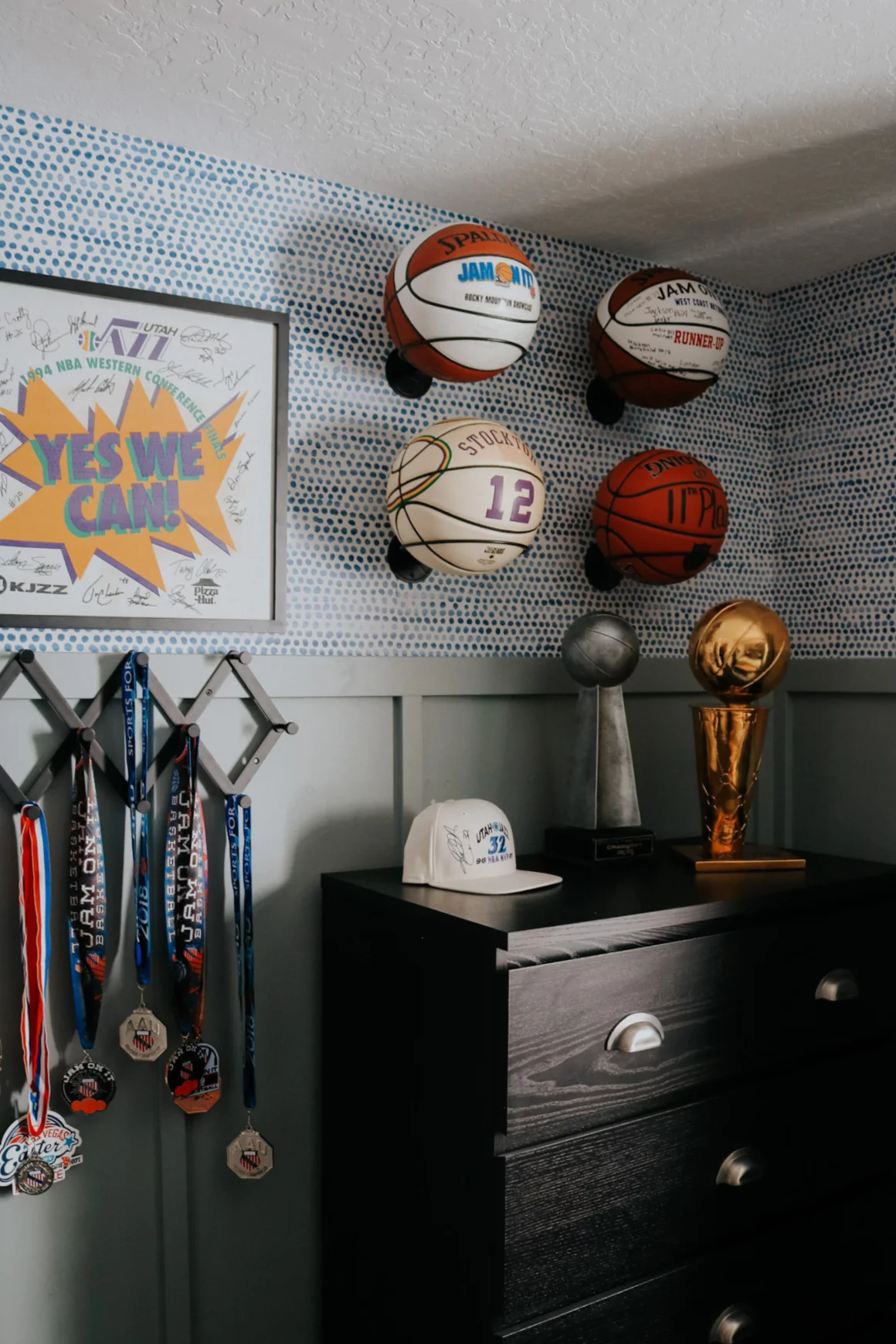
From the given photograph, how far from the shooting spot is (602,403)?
92.4 inches

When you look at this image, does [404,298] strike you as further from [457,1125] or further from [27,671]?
[457,1125]

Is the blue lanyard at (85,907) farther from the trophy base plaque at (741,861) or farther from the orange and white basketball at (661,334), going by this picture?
the orange and white basketball at (661,334)

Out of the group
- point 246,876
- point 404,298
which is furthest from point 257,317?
point 246,876

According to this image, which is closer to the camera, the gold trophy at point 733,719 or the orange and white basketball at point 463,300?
the orange and white basketball at point 463,300

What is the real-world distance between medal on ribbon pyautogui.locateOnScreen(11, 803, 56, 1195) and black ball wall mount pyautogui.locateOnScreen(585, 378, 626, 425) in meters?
1.38

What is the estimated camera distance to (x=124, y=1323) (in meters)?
1.85

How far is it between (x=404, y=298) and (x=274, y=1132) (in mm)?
1488

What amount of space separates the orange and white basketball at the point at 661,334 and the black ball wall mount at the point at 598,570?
34 centimetres

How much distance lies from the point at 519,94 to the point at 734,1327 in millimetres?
1993

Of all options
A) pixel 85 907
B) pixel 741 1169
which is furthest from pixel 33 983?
pixel 741 1169

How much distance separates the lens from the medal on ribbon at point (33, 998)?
1716mm

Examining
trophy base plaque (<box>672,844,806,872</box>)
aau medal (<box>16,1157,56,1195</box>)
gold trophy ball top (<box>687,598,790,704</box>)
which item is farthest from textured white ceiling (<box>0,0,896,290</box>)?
aau medal (<box>16,1157,56,1195</box>)
